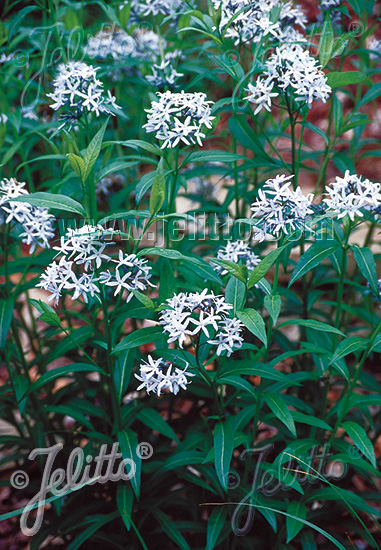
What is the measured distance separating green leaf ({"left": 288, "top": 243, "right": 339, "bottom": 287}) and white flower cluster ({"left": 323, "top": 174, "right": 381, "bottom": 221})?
14 centimetres

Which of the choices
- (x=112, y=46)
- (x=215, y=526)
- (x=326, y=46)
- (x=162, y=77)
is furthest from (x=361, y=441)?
(x=112, y=46)

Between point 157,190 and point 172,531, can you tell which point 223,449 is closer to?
point 172,531

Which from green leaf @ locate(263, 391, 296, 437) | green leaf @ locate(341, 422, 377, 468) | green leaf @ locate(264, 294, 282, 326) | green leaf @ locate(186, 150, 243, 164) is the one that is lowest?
green leaf @ locate(341, 422, 377, 468)

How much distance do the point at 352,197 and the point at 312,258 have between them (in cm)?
24

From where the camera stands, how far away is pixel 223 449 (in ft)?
5.72

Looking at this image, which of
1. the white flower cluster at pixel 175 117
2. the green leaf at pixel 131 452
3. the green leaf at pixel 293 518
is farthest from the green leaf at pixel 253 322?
the green leaf at pixel 293 518

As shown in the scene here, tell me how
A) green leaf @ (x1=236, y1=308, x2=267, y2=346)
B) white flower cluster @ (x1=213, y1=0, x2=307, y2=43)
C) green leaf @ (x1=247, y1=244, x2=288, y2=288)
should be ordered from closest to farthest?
green leaf @ (x1=236, y1=308, x2=267, y2=346) < green leaf @ (x1=247, y1=244, x2=288, y2=288) < white flower cluster @ (x1=213, y1=0, x2=307, y2=43)

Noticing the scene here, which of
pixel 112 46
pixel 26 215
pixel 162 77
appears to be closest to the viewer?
pixel 26 215

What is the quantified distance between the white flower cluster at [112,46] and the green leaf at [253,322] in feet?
5.91

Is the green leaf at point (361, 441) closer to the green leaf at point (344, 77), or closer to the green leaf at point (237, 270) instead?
the green leaf at point (237, 270)

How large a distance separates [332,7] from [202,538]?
7.97 ft

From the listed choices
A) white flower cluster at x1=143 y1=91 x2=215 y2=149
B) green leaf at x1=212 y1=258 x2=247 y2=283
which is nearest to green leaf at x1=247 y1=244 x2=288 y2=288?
green leaf at x1=212 y1=258 x2=247 y2=283

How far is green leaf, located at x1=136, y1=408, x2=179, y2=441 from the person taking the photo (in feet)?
6.88

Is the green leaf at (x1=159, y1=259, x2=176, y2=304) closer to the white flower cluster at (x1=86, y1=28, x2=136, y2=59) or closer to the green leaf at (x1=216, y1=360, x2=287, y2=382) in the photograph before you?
the green leaf at (x1=216, y1=360, x2=287, y2=382)
